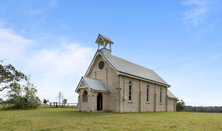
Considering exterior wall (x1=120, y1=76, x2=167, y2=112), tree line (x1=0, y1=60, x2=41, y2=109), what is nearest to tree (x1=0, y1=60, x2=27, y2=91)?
tree line (x1=0, y1=60, x2=41, y2=109)

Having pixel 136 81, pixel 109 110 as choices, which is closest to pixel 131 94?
pixel 136 81

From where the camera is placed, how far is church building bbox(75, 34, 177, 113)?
25.7 meters

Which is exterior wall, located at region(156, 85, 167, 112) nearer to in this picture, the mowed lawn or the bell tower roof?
the bell tower roof

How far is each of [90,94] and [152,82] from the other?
14.1m

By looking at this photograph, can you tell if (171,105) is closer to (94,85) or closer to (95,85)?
(95,85)

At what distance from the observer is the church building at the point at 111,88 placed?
2572 centimetres

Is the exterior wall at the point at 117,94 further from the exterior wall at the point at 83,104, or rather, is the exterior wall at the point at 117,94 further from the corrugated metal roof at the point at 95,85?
the corrugated metal roof at the point at 95,85

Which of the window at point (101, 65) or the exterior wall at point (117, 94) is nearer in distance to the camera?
the exterior wall at point (117, 94)

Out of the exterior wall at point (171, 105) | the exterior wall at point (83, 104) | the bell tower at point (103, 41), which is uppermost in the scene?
the bell tower at point (103, 41)

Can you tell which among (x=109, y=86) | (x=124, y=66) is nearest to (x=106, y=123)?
(x=109, y=86)

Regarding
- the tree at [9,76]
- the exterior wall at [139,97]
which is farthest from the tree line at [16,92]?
the exterior wall at [139,97]

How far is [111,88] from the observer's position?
1067 inches

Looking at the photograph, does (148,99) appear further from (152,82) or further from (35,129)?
(35,129)

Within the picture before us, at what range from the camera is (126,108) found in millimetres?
27031
